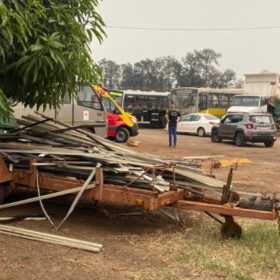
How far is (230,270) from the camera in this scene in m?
5.02

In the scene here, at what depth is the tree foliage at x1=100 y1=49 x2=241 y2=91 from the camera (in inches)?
3716

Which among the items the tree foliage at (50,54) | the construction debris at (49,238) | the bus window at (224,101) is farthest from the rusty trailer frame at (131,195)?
the bus window at (224,101)

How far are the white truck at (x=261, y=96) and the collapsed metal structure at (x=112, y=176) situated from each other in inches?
1120

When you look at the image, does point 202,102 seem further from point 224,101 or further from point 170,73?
point 170,73

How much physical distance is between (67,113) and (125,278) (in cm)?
1086

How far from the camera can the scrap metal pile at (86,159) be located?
6383 millimetres

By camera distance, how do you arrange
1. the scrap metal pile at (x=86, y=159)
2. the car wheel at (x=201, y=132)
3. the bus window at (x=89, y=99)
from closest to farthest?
the scrap metal pile at (x=86, y=159), the bus window at (x=89, y=99), the car wheel at (x=201, y=132)

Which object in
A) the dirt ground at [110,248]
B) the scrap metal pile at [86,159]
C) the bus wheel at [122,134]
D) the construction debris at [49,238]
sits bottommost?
the dirt ground at [110,248]

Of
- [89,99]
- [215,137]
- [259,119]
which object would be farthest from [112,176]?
Answer: [215,137]

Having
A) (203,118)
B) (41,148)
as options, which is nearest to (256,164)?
(41,148)

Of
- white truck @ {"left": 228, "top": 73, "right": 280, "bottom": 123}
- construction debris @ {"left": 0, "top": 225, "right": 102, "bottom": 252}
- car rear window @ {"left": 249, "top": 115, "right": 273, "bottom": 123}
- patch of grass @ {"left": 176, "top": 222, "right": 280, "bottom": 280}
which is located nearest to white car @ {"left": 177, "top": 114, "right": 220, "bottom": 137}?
white truck @ {"left": 228, "top": 73, "right": 280, "bottom": 123}

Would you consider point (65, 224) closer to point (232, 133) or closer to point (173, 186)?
point (173, 186)

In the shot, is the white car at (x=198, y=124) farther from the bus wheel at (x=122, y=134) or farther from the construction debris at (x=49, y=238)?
the construction debris at (x=49, y=238)

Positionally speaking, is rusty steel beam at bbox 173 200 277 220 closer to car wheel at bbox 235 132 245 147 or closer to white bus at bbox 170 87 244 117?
car wheel at bbox 235 132 245 147
